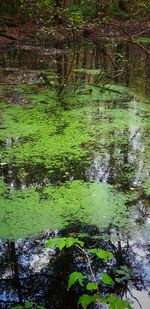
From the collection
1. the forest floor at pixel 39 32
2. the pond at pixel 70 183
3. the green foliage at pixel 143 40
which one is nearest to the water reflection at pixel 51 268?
the pond at pixel 70 183

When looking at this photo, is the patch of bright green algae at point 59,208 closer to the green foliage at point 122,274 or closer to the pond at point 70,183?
the pond at point 70,183

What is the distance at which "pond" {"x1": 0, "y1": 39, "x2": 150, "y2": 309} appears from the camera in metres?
2.42

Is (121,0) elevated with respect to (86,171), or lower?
elevated

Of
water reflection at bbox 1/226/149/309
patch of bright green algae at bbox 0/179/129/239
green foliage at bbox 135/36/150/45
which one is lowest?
water reflection at bbox 1/226/149/309

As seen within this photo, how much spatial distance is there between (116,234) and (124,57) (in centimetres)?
770

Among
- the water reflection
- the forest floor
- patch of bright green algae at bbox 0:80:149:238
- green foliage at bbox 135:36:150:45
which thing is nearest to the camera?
the water reflection

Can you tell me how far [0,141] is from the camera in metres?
4.31

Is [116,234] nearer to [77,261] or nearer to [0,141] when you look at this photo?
[77,261]

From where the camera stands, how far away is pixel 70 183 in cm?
347

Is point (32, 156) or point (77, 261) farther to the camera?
point (32, 156)

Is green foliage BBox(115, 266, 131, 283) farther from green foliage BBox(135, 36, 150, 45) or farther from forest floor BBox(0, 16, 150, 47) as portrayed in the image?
green foliage BBox(135, 36, 150, 45)

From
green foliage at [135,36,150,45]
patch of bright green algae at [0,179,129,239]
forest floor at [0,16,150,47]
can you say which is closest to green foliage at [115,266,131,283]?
patch of bright green algae at [0,179,129,239]

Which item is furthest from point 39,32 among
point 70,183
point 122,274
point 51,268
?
point 122,274

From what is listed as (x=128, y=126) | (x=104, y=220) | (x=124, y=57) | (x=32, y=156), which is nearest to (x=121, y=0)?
(x=124, y=57)
